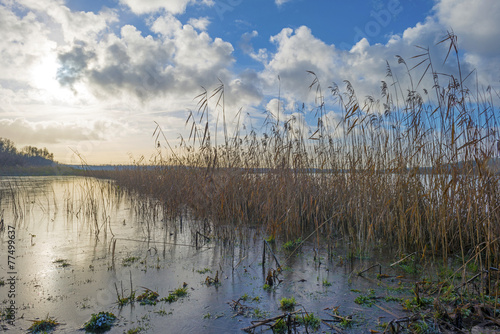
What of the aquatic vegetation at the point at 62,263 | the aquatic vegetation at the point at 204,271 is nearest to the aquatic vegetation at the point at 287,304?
the aquatic vegetation at the point at 204,271

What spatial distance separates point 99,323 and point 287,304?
54.4 inches

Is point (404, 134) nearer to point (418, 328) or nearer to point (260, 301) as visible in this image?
point (418, 328)

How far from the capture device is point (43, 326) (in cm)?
205

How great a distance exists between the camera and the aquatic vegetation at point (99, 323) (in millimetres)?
2014

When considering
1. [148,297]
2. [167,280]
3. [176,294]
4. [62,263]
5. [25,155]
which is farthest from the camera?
[25,155]

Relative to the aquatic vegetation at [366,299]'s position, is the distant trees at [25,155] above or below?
above

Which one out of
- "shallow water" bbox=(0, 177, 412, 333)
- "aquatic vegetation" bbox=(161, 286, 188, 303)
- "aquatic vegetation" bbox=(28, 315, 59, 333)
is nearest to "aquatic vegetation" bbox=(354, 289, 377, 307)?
"shallow water" bbox=(0, 177, 412, 333)

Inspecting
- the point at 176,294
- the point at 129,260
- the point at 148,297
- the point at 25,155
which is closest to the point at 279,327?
the point at 176,294

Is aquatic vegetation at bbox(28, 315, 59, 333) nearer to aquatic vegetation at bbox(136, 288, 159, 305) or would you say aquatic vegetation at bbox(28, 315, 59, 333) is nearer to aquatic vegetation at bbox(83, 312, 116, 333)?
aquatic vegetation at bbox(83, 312, 116, 333)

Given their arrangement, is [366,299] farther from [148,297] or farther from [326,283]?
[148,297]

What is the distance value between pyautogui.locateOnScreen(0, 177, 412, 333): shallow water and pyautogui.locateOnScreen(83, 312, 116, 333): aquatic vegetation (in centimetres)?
6

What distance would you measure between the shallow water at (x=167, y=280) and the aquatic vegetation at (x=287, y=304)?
50 millimetres

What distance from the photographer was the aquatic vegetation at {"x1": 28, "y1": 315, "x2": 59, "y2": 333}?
2.02 meters

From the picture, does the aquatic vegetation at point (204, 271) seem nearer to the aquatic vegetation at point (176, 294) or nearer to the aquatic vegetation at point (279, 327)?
the aquatic vegetation at point (176, 294)
